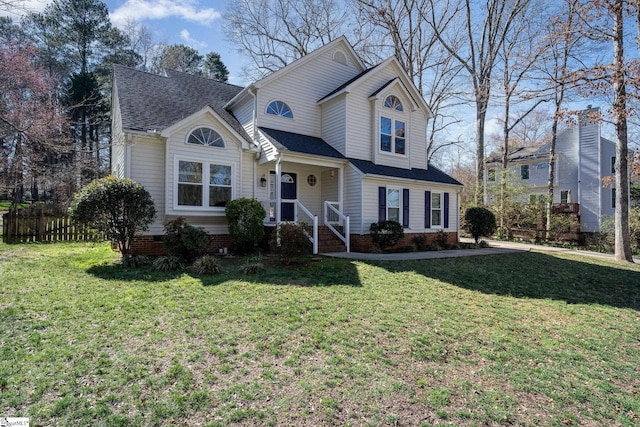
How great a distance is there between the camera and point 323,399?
342 centimetres

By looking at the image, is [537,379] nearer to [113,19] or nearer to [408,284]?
[408,284]

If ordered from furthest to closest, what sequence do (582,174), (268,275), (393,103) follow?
1. (582,174)
2. (393,103)
3. (268,275)

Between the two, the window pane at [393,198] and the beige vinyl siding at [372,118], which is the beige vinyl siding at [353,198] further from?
the window pane at [393,198]

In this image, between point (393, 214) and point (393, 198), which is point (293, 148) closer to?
point (393, 198)

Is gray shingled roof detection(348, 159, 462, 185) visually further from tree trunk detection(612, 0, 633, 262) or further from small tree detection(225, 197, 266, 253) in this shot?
tree trunk detection(612, 0, 633, 262)

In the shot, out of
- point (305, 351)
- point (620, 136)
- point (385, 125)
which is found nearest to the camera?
point (305, 351)

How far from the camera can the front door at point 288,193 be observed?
1397 centimetres

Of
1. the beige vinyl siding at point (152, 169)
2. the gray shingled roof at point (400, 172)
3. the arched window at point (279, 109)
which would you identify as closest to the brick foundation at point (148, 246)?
the beige vinyl siding at point (152, 169)

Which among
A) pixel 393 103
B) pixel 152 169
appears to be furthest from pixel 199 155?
pixel 393 103

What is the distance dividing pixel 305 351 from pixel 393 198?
35.3 feet

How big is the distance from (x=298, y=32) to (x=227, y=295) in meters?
23.9

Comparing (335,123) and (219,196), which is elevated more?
(335,123)

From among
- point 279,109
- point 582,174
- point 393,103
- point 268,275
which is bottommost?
point 268,275

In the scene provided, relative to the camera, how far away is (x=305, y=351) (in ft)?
14.4
